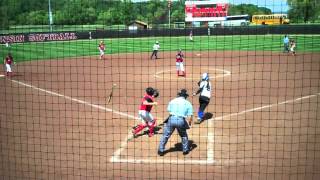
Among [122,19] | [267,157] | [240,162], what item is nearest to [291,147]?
[267,157]

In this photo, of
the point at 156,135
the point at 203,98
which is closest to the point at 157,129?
the point at 156,135

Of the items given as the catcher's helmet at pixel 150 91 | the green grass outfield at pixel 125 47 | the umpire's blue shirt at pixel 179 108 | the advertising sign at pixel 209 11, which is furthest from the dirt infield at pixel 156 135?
the advertising sign at pixel 209 11

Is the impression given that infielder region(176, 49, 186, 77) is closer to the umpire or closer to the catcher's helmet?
the catcher's helmet

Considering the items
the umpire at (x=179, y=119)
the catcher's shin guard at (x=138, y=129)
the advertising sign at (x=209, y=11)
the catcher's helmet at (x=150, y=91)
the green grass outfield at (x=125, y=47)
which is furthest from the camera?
the advertising sign at (x=209, y=11)

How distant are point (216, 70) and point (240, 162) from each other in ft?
48.1

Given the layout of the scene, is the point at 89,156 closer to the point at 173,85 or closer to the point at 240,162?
the point at 240,162

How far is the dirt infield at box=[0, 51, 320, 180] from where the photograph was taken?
9.02 meters

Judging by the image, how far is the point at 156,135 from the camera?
11.4 meters

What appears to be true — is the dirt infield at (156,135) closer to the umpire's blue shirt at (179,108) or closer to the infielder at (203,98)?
the infielder at (203,98)

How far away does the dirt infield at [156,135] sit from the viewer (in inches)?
355

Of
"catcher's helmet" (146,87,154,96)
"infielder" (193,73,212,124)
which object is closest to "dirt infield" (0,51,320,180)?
"infielder" (193,73,212,124)

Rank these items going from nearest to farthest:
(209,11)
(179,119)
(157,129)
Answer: (179,119), (157,129), (209,11)

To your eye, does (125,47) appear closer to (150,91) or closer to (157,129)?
(157,129)

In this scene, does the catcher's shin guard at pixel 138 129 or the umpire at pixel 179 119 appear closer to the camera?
the umpire at pixel 179 119
